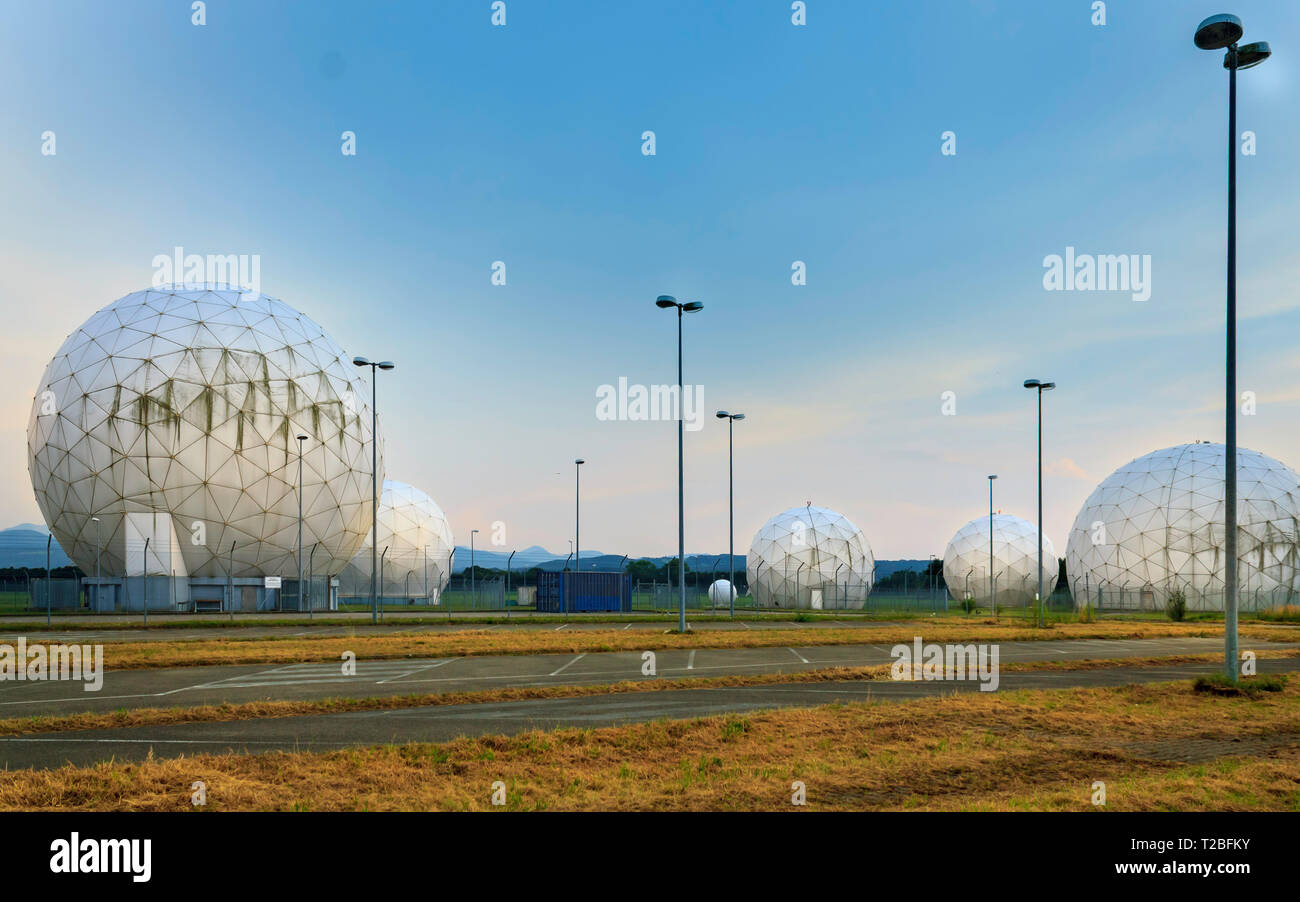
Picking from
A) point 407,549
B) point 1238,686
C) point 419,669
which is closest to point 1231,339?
point 1238,686

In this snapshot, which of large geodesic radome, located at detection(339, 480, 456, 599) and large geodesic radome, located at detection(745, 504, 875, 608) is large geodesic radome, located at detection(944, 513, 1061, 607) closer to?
large geodesic radome, located at detection(745, 504, 875, 608)

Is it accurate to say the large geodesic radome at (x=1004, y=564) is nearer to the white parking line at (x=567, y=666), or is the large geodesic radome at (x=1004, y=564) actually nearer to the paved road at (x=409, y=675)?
the paved road at (x=409, y=675)

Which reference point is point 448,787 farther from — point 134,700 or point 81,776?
point 134,700

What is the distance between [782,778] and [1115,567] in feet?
172

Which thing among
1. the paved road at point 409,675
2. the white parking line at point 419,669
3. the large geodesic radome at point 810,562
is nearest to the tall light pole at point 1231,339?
the paved road at point 409,675

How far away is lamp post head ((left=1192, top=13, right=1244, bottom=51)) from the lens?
11688mm

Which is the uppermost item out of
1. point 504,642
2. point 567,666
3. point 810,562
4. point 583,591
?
point 567,666

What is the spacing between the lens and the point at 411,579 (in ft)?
199

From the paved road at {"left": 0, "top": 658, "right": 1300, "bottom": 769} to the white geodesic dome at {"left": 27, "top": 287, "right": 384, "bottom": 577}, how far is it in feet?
111

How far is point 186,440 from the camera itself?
3994cm

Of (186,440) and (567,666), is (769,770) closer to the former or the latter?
(567,666)

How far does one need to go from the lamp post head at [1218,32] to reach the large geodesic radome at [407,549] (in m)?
51.1

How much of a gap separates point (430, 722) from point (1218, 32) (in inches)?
564
